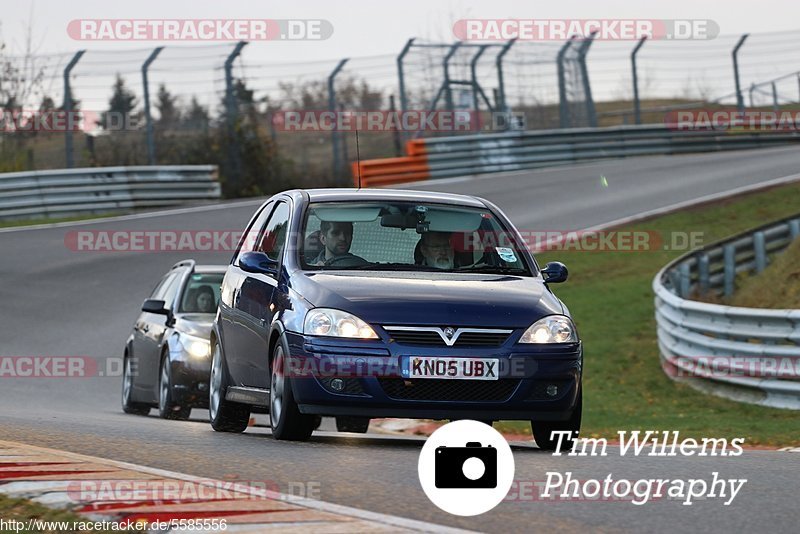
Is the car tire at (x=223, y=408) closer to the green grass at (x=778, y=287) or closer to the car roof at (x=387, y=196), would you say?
the car roof at (x=387, y=196)

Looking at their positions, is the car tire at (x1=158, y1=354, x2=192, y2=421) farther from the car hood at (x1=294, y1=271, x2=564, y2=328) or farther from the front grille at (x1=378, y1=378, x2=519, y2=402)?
the front grille at (x1=378, y1=378, x2=519, y2=402)

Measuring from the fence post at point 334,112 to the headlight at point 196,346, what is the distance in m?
21.1

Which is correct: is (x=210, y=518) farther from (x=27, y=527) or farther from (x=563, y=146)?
(x=563, y=146)

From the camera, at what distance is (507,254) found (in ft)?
32.5

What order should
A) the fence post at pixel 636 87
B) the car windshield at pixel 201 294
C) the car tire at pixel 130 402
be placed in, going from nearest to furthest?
the car windshield at pixel 201 294 < the car tire at pixel 130 402 < the fence post at pixel 636 87

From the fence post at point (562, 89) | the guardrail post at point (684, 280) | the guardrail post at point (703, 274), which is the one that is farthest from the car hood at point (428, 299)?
the fence post at point (562, 89)

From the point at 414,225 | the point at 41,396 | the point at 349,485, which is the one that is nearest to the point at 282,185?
the point at 41,396

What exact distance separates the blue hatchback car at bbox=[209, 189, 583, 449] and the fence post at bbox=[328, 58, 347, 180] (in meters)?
23.9

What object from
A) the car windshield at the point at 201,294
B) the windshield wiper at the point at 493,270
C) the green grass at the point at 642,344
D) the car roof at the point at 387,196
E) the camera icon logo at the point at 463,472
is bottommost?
the green grass at the point at 642,344

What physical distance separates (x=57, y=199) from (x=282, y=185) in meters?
6.50

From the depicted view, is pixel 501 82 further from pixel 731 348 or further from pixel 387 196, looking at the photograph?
pixel 387 196

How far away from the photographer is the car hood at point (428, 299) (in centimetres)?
865

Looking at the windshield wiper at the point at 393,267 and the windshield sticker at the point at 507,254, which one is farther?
the windshield sticker at the point at 507,254

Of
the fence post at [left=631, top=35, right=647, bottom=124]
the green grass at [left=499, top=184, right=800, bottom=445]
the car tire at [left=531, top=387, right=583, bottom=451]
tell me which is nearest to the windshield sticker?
the car tire at [left=531, top=387, right=583, bottom=451]
